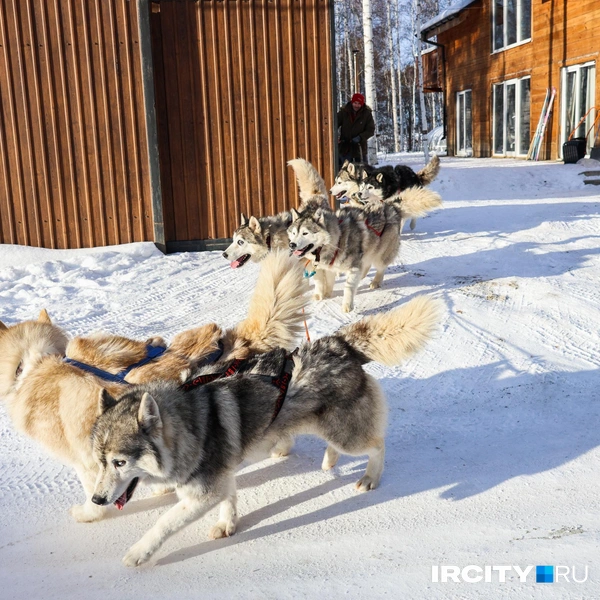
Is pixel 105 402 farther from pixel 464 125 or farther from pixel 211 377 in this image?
pixel 464 125

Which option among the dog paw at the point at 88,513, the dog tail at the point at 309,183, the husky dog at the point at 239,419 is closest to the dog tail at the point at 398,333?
the husky dog at the point at 239,419

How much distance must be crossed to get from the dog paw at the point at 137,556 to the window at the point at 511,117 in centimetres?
1629

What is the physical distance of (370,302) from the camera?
5.86 metres

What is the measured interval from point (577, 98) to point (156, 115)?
10588mm

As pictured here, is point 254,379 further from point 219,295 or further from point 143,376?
point 219,295

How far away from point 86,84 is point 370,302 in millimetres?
4921

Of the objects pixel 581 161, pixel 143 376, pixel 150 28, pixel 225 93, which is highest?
pixel 150 28

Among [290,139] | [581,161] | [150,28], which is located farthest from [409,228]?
[581,161]

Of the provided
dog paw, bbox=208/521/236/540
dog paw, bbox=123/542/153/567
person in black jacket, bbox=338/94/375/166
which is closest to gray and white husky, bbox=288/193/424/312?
dog paw, bbox=208/521/236/540

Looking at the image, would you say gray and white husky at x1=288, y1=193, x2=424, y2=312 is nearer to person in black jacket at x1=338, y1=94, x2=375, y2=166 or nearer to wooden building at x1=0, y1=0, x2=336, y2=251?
wooden building at x1=0, y1=0, x2=336, y2=251

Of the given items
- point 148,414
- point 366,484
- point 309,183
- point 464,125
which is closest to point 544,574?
point 366,484

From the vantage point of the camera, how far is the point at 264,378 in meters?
2.70

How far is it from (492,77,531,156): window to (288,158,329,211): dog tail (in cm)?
1105

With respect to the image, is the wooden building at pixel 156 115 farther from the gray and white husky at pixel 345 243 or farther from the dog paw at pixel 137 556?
the dog paw at pixel 137 556
